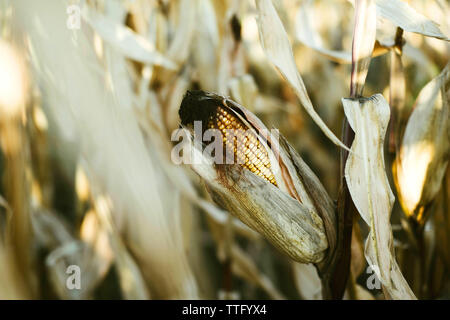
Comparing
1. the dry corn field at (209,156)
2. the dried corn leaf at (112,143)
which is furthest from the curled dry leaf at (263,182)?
the dried corn leaf at (112,143)

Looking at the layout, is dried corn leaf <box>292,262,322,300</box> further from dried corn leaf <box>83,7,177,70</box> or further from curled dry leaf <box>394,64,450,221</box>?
dried corn leaf <box>83,7,177,70</box>

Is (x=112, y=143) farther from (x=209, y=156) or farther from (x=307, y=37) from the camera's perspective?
(x=307, y=37)

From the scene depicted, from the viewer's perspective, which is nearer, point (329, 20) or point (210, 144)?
point (210, 144)

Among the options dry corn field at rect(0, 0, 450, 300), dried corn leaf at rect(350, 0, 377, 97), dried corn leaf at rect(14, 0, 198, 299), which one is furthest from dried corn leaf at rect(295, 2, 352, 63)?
dried corn leaf at rect(14, 0, 198, 299)

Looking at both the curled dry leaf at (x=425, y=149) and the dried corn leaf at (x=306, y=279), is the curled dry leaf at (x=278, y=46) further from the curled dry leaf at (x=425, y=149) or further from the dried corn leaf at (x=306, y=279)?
the dried corn leaf at (x=306, y=279)

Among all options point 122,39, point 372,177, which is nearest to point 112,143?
point 122,39

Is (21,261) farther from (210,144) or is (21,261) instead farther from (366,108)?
(366,108)

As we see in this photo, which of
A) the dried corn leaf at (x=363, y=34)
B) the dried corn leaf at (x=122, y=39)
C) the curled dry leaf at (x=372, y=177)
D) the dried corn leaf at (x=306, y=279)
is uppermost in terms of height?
the dried corn leaf at (x=122, y=39)

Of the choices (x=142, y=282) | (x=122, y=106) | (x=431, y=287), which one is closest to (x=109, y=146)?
(x=122, y=106)
